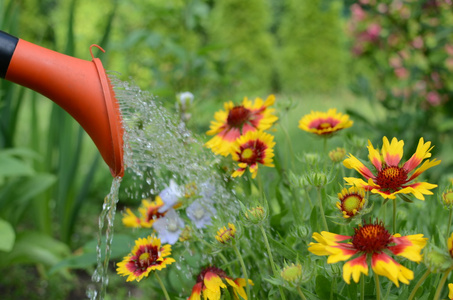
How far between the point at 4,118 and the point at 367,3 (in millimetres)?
1695

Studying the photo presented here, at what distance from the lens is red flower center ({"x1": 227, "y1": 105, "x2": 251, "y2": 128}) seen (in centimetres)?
92

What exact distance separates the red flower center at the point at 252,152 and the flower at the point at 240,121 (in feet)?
0.25

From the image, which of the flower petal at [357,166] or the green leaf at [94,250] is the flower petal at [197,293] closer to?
the flower petal at [357,166]

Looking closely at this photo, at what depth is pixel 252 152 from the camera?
0.80 meters

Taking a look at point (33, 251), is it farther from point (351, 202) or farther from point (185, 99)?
point (351, 202)

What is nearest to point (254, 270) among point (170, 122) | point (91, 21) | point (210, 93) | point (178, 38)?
point (170, 122)

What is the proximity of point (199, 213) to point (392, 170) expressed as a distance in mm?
384

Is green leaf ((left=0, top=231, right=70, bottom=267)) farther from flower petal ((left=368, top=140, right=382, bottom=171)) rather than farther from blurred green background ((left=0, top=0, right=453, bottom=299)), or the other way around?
flower petal ((left=368, top=140, right=382, bottom=171))

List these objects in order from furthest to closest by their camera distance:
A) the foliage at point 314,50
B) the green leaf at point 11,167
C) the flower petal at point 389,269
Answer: the foliage at point 314,50 < the green leaf at point 11,167 < the flower petal at point 389,269

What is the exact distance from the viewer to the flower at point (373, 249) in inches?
20.6

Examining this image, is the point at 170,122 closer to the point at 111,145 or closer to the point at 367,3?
the point at 111,145

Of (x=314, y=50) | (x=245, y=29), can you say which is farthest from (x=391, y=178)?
(x=314, y=50)

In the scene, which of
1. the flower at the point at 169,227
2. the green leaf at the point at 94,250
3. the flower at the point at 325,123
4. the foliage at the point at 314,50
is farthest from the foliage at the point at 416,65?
the foliage at the point at 314,50

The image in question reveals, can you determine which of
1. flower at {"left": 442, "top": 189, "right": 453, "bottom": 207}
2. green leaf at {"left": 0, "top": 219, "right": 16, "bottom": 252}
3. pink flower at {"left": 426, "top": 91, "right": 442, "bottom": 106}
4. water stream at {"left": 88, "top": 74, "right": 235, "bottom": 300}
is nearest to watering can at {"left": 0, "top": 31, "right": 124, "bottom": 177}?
water stream at {"left": 88, "top": 74, "right": 235, "bottom": 300}
